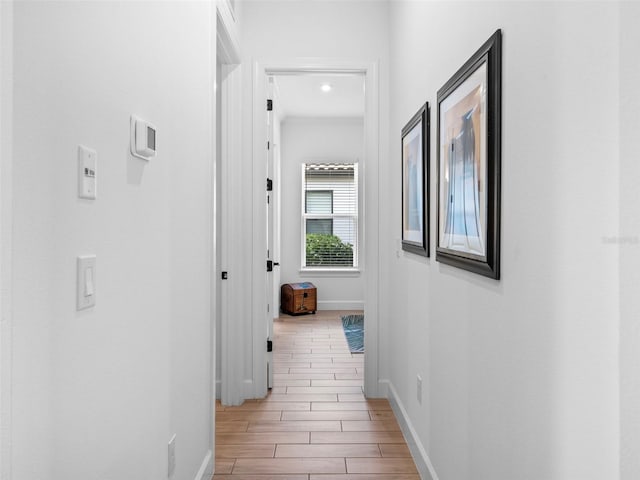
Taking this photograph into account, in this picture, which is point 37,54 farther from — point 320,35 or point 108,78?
point 320,35

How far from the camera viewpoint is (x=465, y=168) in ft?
4.97

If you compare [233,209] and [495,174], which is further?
[233,209]

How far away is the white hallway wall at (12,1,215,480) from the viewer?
79 centimetres

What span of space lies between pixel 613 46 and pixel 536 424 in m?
0.79

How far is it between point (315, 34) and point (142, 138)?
222cm

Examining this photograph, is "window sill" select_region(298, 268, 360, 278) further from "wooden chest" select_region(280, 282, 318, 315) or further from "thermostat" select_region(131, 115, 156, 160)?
"thermostat" select_region(131, 115, 156, 160)

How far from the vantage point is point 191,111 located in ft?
6.01

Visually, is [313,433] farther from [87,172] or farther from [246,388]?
[87,172]

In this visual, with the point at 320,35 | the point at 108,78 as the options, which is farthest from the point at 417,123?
the point at 108,78

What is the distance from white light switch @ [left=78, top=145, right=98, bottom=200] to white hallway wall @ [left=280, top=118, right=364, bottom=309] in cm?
552

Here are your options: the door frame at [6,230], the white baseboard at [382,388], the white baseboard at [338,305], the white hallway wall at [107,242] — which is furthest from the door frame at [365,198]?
the white baseboard at [338,305]

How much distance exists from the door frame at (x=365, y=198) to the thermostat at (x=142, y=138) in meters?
1.74

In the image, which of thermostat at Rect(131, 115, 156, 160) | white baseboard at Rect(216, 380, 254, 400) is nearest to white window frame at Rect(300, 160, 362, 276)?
white baseboard at Rect(216, 380, 254, 400)

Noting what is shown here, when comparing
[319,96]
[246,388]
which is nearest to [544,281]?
[246,388]
